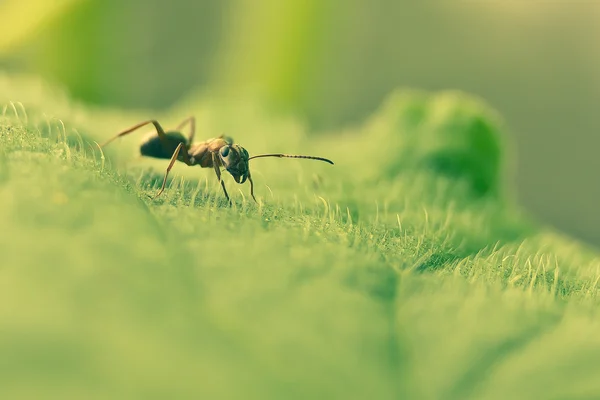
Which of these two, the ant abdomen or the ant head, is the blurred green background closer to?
the ant abdomen

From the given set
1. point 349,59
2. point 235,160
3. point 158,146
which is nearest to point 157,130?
point 158,146

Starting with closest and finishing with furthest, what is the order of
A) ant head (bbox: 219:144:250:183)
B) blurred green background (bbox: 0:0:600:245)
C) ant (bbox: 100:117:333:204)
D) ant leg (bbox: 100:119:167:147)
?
ant head (bbox: 219:144:250:183) < ant (bbox: 100:117:333:204) < ant leg (bbox: 100:119:167:147) < blurred green background (bbox: 0:0:600:245)

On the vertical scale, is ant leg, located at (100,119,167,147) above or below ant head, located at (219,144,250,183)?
above

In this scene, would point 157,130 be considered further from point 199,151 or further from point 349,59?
point 349,59

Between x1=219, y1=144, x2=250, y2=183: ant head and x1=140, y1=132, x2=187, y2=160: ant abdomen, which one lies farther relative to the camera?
x1=140, y1=132, x2=187, y2=160: ant abdomen

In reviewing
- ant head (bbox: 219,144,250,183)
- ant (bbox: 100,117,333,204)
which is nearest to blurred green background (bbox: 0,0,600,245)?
ant (bbox: 100,117,333,204)

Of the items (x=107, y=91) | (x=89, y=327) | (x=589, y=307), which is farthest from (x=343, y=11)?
(x=89, y=327)

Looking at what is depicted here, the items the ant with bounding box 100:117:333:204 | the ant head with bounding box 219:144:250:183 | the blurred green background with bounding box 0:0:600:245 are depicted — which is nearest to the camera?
the ant head with bounding box 219:144:250:183
